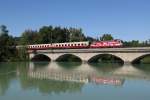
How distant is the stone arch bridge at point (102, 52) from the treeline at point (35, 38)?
234 inches

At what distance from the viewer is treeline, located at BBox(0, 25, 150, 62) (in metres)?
75.9

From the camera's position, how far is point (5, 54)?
76.3 meters

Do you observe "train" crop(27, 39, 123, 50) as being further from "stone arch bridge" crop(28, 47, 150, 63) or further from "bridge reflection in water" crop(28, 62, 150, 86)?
"bridge reflection in water" crop(28, 62, 150, 86)

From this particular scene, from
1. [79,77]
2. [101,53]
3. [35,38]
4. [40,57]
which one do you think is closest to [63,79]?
[79,77]

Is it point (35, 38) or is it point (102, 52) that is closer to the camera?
point (102, 52)

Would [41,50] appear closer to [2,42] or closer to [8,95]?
[2,42]

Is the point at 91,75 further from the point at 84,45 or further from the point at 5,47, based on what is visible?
the point at 5,47

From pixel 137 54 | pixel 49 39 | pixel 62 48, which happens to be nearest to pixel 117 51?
pixel 137 54

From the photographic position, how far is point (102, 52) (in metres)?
58.6

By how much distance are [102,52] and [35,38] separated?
34.3 metres

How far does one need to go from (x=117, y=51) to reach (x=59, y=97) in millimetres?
36885

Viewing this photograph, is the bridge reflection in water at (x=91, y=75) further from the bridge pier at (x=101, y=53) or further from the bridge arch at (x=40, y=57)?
the bridge arch at (x=40, y=57)

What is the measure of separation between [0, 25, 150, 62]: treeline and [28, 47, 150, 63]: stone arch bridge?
594 cm

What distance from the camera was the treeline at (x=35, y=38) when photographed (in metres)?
75.9
